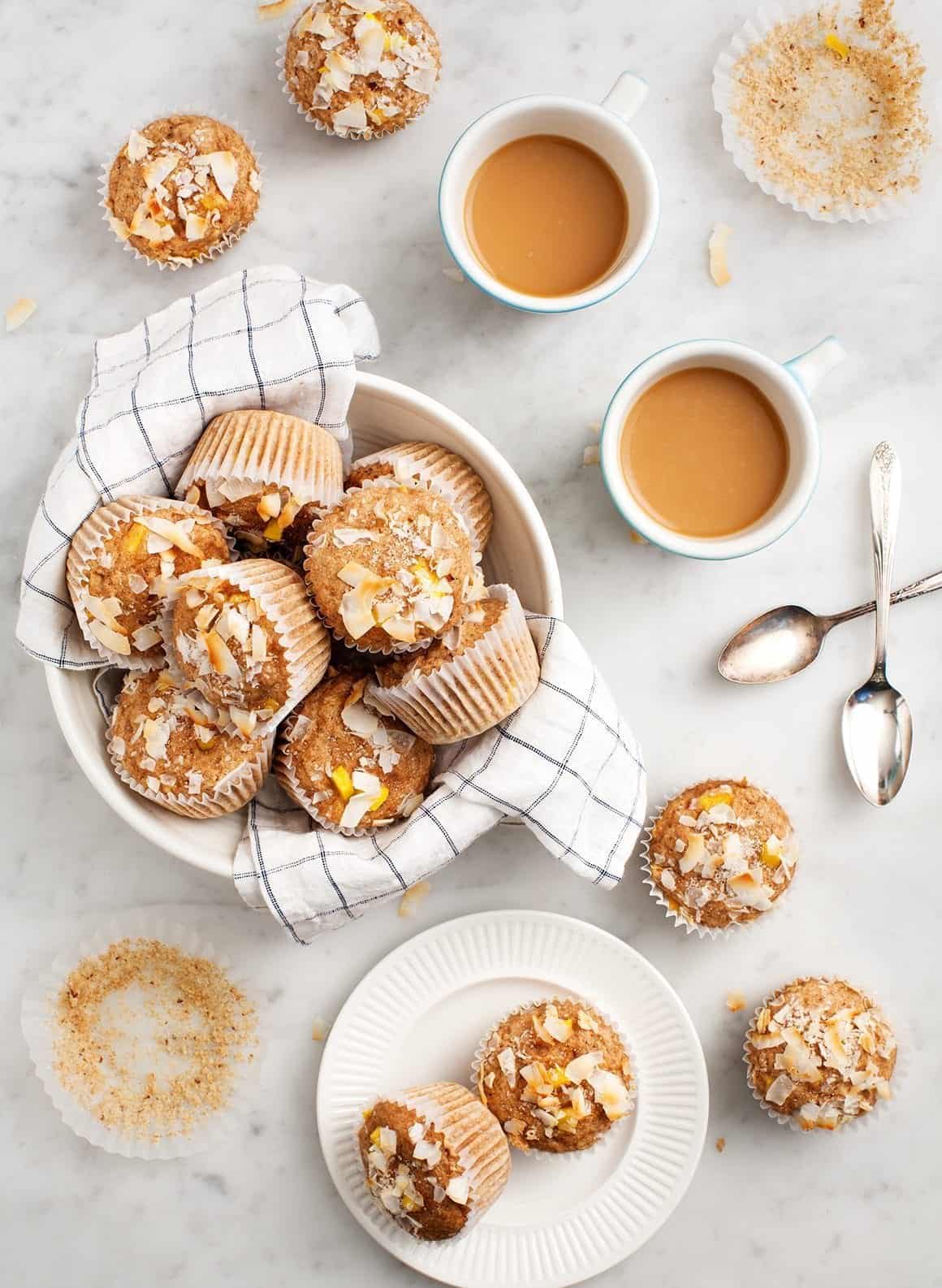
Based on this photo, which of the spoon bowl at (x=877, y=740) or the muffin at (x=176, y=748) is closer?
the muffin at (x=176, y=748)

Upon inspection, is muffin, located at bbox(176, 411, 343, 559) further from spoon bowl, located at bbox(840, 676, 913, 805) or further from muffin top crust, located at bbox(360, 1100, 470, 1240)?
spoon bowl, located at bbox(840, 676, 913, 805)


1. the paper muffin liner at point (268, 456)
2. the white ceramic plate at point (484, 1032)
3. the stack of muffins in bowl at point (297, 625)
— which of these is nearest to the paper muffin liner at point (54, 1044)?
the white ceramic plate at point (484, 1032)

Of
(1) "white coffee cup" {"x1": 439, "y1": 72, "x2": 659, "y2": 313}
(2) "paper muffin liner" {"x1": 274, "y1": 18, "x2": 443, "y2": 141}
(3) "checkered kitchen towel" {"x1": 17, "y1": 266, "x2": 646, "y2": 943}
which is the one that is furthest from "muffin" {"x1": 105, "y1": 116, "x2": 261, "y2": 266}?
(1) "white coffee cup" {"x1": 439, "y1": 72, "x2": 659, "y2": 313}

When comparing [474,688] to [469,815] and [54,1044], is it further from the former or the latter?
[54,1044]

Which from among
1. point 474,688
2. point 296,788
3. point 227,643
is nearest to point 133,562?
point 227,643

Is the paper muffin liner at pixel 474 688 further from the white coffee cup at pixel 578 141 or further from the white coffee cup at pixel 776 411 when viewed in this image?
the white coffee cup at pixel 578 141

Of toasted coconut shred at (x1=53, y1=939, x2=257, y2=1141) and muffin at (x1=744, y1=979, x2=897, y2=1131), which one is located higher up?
muffin at (x1=744, y1=979, x2=897, y2=1131)
